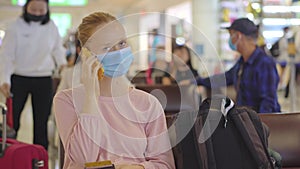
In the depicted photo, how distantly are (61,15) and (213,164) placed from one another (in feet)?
52.6

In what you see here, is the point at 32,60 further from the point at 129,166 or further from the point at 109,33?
the point at 129,166

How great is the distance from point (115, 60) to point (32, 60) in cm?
235

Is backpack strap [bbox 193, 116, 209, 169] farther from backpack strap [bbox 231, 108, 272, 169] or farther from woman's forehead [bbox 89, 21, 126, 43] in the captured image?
woman's forehead [bbox 89, 21, 126, 43]

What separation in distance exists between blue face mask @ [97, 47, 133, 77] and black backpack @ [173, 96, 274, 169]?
0.98 ft

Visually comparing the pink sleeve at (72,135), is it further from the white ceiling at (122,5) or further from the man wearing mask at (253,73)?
the white ceiling at (122,5)

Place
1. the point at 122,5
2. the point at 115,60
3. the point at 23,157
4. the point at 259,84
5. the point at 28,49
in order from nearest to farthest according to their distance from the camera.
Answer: the point at 115,60 < the point at 23,157 < the point at 259,84 < the point at 28,49 < the point at 122,5

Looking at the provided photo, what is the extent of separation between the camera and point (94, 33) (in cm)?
185

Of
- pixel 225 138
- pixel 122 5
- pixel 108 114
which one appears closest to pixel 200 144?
pixel 225 138

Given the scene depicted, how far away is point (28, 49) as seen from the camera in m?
3.98

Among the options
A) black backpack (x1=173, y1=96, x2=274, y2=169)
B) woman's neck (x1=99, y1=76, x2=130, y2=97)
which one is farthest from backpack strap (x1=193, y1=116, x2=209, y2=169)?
woman's neck (x1=99, y1=76, x2=130, y2=97)

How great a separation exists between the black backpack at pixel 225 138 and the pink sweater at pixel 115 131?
0.10 m

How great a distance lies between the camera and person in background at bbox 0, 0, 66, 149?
12.7 feet

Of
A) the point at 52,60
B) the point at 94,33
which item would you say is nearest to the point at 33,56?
the point at 52,60

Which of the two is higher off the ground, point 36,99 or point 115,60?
point 115,60
